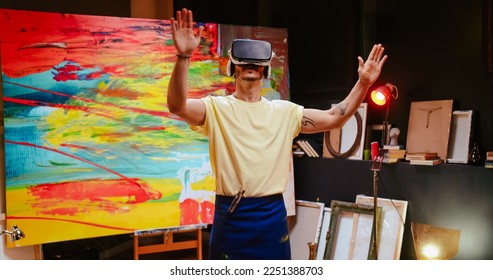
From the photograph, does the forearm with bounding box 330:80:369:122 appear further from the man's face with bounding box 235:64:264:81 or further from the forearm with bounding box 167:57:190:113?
the forearm with bounding box 167:57:190:113

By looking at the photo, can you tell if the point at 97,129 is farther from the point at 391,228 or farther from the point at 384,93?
the point at 391,228

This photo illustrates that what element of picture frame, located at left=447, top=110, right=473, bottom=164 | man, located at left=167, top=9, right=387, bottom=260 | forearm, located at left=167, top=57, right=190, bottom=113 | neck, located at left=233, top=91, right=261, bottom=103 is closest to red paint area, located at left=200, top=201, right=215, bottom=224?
picture frame, located at left=447, top=110, right=473, bottom=164

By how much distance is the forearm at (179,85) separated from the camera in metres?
1.71

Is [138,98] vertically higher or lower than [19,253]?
higher

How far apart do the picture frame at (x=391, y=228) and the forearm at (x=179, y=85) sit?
2408 mm

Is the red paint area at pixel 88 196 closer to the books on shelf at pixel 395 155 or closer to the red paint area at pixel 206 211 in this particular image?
the red paint area at pixel 206 211

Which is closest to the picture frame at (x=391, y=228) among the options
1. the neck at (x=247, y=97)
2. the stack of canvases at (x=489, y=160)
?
the stack of canvases at (x=489, y=160)

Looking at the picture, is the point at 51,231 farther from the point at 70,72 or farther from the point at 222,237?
the point at 222,237

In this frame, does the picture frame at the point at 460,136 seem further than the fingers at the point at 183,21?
Yes

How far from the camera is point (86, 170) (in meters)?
3.45

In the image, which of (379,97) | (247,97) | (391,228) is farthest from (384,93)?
(247,97)

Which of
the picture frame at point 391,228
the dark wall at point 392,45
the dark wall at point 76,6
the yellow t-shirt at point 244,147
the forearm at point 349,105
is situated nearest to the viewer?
the yellow t-shirt at point 244,147
